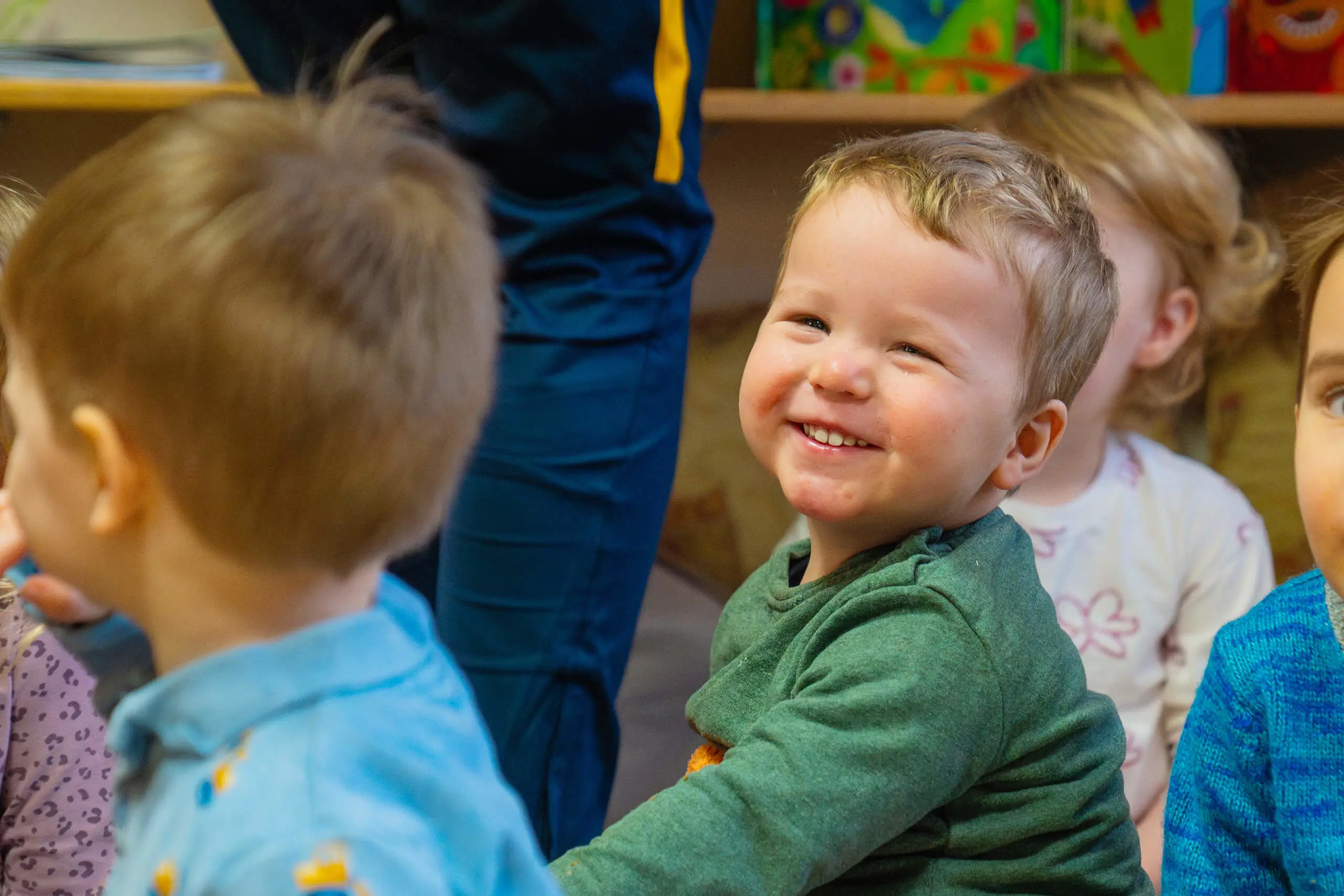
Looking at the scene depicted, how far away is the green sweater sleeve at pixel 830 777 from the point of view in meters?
0.83

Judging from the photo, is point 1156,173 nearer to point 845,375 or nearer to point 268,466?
point 845,375

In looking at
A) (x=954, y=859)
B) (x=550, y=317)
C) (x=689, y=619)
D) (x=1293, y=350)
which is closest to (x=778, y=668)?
(x=954, y=859)

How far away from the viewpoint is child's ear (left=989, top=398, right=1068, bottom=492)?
1.00 metres

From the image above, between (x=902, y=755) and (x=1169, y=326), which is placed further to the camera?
(x=1169, y=326)

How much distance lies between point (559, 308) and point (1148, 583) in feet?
2.44

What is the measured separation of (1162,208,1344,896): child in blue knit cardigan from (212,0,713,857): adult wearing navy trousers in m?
0.53

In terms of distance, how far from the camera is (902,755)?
85cm

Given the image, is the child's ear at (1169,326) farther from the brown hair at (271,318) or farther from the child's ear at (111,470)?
the child's ear at (111,470)

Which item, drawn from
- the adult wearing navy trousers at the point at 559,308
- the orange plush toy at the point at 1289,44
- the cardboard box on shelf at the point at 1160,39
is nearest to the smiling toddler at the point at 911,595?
the adult wearing navy trousers at the point at 559,308

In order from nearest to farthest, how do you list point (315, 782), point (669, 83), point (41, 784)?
1. point (315, 782)
2. point (41, 784)
3. point (669, 83)

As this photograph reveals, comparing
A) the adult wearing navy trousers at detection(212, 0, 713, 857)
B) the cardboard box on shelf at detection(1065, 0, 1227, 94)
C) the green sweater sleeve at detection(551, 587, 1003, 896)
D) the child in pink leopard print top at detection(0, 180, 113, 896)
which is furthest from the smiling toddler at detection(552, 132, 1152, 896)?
the cardboard box on shelf at detection(1065, 0, 1227, 94)

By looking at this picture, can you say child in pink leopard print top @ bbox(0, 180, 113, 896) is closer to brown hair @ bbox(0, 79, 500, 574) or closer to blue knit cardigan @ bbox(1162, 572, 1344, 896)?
brown hair @ bbox(0, 79, 500, 574)

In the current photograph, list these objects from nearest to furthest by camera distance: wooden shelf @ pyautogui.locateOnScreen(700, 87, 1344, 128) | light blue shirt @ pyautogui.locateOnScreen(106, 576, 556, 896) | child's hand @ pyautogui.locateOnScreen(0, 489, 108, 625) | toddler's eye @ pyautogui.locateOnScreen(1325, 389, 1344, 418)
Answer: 1. light blue shirt @ pyautogui.locateOnScreen(106, 576, 556, 896)
2. child's hand @ pyautogui.locateOnScreen(0, 489, 108, 625)
3. toddler's eye @ pyautogui.locateOnScreen(1325, 389, 1344, 418)
4. wooden shelf @ pyautogui.locateOnScreen(700, 87, 1344, 128)

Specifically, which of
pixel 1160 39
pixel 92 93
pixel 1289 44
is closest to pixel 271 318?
pixel 92 93
